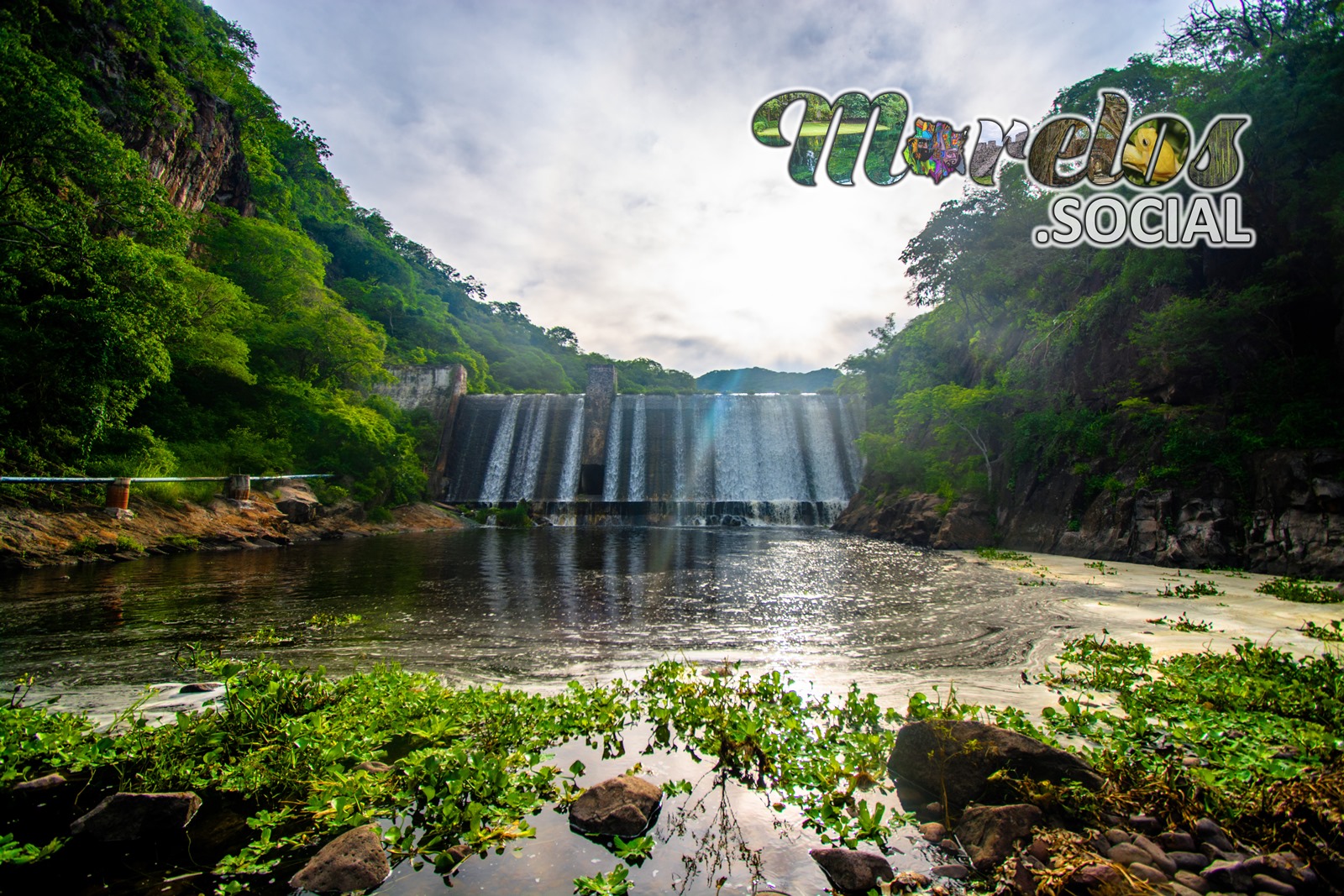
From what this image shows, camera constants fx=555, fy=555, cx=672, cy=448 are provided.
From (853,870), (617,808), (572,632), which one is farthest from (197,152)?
(853,870)

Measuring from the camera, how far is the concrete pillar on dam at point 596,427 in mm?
34156

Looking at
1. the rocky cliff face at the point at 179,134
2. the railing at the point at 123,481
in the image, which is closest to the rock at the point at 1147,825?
the railing at the point at 123,481

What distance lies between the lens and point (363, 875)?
2234 mm

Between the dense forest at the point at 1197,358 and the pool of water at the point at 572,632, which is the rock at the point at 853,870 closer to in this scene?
the pool of water at the point at 572,632

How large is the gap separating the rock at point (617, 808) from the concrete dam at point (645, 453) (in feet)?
88.6

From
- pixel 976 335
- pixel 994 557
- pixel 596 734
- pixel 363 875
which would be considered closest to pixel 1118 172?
pixel 976 335

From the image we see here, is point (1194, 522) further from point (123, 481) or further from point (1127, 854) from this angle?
point (123, 481)

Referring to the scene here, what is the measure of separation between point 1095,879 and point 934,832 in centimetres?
76

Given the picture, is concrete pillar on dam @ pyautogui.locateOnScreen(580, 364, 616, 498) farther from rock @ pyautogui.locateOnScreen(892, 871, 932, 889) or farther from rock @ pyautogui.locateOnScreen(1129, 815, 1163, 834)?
rock @ pyautogui.locateOnScreen(1129, 815, 1163, 834)

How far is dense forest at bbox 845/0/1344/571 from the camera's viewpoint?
12.0 meters

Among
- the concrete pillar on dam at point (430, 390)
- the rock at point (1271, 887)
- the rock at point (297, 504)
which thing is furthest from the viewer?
the concrete pillar on dam at point (430, 390)

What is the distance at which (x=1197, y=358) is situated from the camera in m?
14.2

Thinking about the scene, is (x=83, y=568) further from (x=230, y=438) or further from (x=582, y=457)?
(x=582, y=457)

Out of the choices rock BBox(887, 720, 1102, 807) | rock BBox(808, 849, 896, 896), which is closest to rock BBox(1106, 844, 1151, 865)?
rock BBox(887, 720, 1102, 807)
